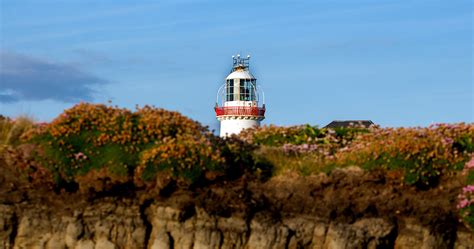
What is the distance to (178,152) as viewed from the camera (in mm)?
18047

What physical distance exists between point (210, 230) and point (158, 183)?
1.35 meters

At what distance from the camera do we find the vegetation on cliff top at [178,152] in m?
18.1

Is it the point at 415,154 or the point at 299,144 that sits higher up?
the point at 299,144

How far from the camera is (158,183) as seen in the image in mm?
18031

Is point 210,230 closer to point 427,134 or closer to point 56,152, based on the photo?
point 56,152

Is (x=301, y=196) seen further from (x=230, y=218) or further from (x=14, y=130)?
(x=14, y=130)

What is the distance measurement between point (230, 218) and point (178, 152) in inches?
64.1

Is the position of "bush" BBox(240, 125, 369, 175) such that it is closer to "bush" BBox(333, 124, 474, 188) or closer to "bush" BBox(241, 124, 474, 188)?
"bush" BBox(241, 124, 474, 188)

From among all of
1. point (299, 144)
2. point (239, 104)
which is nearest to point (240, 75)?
point (239, 104)

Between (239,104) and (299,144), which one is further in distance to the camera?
(239,104)

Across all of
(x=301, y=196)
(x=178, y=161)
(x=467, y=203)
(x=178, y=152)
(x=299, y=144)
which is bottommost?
(x=467, y=203)

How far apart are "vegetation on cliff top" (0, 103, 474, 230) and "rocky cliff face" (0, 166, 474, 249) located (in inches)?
15.2

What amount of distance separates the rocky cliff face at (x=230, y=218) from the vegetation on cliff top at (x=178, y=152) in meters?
0.39

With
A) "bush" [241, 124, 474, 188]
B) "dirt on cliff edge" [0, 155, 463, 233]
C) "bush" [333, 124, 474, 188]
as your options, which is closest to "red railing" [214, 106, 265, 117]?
"bush" [241, 124, 474, 188]
